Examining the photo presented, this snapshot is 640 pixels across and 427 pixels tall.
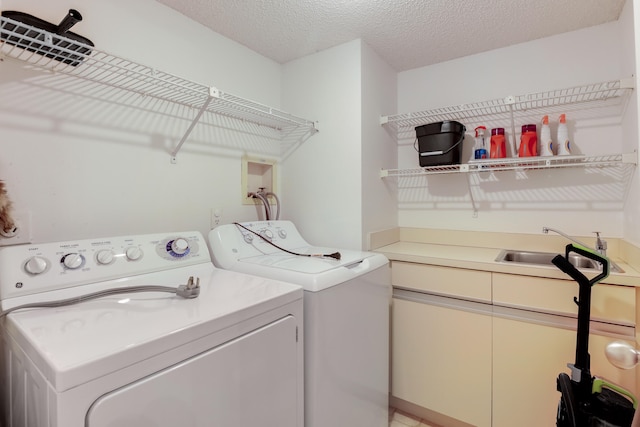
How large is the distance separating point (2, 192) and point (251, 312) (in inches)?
39.4

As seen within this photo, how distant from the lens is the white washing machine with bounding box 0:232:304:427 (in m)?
0.67

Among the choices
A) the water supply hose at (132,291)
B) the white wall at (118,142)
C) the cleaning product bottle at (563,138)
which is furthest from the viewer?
the cleaning product bottle at (563,138)

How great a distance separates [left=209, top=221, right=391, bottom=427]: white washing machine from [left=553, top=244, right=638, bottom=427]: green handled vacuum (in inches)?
31.1

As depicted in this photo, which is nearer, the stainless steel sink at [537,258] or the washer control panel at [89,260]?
the washer control panel at [89,260]

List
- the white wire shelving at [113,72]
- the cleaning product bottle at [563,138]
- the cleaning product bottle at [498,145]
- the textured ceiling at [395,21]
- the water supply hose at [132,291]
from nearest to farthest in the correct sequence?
the water supply hose at [132,291] → the white wire shelving at [113,72] → the textured ceiling at [395,21] → the cleaning product bottle at [563,138] → the cleaning product bottle at [498,145]

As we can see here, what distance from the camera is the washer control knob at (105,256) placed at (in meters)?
1.18

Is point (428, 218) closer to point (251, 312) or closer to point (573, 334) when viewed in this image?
point (573, 334)

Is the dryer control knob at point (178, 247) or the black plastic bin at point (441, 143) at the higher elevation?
the black plastic bin at point (441, 143)

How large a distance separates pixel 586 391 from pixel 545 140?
52.2 inches

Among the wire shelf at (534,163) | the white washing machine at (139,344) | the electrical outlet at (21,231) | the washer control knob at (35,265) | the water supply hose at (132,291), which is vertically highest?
the wire shelf at (534,163)

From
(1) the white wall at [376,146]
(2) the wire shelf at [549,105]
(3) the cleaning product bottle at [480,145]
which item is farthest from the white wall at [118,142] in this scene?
(3) the cleaning product bottle at [480,145]

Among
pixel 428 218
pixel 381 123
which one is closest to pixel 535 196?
pixel 428 218

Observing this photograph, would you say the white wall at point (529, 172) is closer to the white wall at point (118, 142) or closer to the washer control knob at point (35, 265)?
the white wall at point (118, 142)

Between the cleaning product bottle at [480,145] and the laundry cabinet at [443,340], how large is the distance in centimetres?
82
